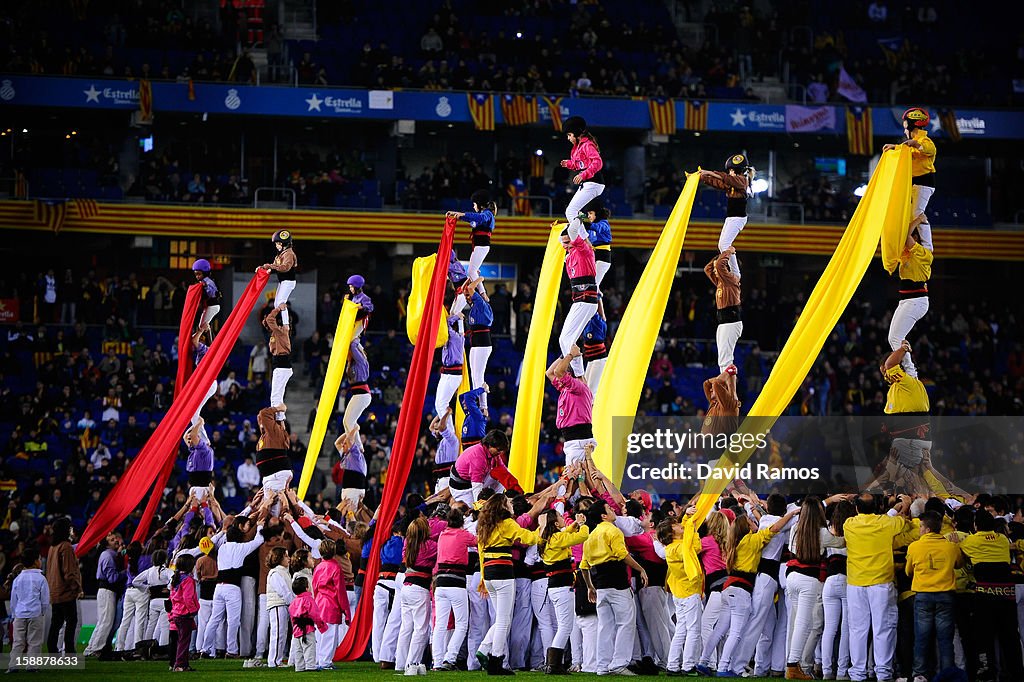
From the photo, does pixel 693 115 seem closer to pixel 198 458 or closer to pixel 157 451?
pixel 198 458

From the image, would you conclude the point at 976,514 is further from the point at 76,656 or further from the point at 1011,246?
the point at 1011,246

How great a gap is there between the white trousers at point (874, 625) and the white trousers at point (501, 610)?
3.65 metres

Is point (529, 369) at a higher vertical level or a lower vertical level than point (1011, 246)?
lower

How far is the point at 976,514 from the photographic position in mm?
14602

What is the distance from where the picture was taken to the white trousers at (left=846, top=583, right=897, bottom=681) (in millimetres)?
14891

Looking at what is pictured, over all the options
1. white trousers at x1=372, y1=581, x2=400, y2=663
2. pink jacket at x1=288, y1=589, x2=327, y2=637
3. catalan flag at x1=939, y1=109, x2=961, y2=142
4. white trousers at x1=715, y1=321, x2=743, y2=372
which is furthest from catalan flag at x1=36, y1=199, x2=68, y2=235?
catalan flag at x1=939, y1=109, x2=961, y2=142

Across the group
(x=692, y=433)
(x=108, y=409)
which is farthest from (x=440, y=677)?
(x=108, y=409)

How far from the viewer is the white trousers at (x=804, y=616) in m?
15.4

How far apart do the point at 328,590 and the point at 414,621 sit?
108cm

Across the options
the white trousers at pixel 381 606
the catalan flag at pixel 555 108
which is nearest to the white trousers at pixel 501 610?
the white trousers at pixel 381 606

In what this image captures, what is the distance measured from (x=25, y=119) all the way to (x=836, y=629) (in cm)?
3174

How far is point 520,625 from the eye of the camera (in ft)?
54.3

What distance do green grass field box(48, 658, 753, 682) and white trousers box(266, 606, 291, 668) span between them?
239mm

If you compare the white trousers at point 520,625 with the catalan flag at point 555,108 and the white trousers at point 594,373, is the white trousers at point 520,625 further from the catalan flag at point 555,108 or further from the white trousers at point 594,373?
the catalan flag at point 555,108
